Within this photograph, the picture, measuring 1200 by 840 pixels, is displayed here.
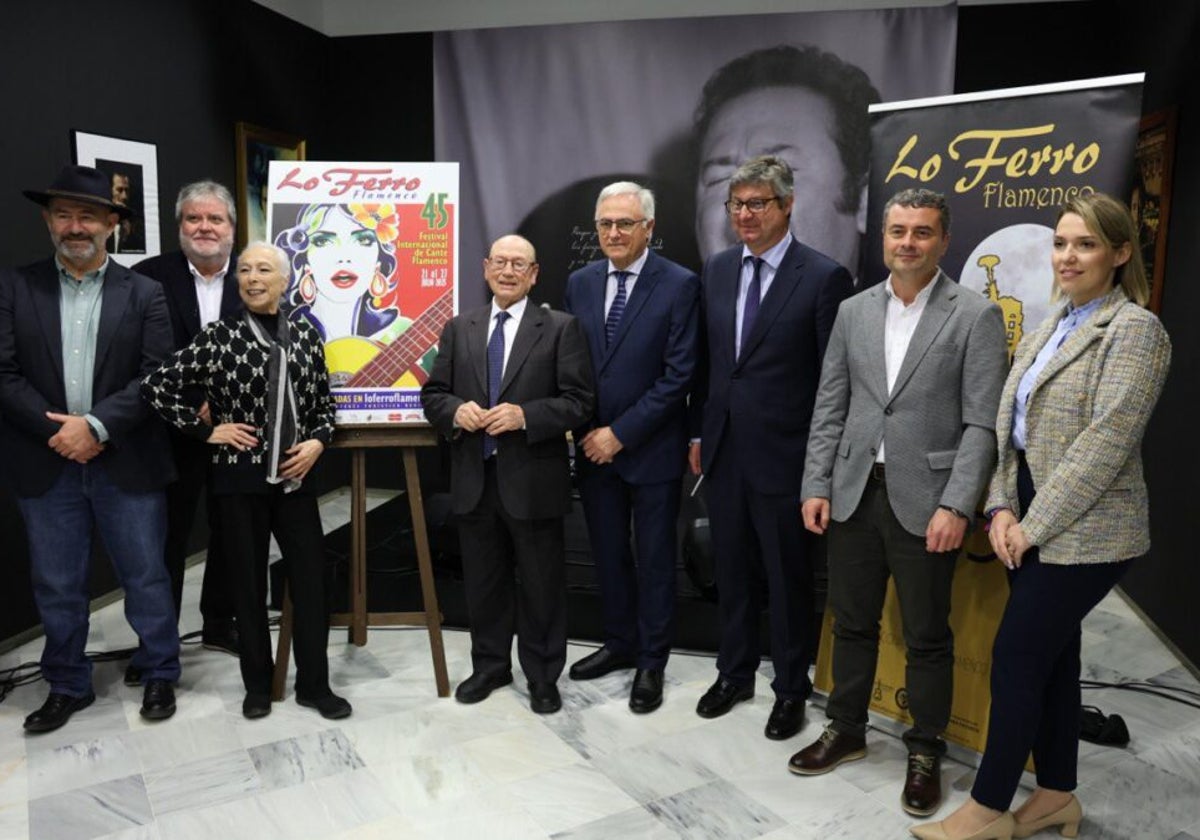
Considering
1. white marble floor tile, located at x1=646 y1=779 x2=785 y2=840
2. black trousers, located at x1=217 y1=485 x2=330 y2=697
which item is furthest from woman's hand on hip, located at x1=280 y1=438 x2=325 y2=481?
white marble floor tile, located at x1=646 y1=779 x2=785 y2=840

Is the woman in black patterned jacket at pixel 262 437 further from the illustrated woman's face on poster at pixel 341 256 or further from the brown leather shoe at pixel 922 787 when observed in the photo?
the brown leather shoe at pixel 922 787

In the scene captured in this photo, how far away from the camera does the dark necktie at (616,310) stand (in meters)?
3.19

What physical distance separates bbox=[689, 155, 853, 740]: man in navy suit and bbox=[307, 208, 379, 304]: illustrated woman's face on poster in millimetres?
1179

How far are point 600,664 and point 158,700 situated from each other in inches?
60.9

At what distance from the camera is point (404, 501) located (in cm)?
591

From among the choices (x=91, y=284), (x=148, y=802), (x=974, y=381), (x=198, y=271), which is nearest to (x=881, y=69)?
(x=974, y=381)

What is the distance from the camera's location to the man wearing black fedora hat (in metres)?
2.92

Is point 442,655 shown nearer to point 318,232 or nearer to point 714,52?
point 318,232

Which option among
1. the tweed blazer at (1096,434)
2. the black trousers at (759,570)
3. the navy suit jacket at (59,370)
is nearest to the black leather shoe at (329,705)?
the navy suit jacket at (59,370)

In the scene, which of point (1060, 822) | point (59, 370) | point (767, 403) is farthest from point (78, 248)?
point (1060, 822)

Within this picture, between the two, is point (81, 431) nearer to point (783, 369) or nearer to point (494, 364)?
point (494, 364)

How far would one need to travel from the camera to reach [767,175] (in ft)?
9.09

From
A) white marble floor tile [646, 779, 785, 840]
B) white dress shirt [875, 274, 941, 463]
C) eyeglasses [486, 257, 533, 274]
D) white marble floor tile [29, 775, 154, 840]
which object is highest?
eyeglasses [486, 257, 533, 274]

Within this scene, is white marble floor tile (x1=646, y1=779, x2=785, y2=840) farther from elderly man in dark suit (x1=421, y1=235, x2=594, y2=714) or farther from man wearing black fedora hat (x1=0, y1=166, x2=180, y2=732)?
man wearing black fedora hat (x1=0, y1=166, x2=180, y2=732)
